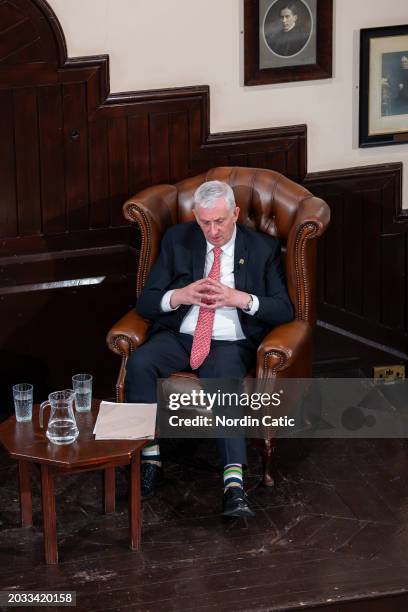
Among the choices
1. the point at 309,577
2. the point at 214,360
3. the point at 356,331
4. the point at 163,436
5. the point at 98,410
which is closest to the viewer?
the point at 309,577

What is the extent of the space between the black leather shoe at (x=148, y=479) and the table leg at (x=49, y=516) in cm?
52

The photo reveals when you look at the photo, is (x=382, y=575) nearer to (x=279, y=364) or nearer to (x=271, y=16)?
(x=279, y=364)

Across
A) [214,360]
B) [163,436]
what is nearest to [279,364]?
[214,360]

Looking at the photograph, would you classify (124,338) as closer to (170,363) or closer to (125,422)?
(170,363)

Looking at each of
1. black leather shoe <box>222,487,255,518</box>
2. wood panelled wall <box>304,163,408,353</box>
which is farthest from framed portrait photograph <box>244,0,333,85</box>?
black leather shoe <box>222,487,255,518</box>

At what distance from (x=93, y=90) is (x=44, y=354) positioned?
3.86 feet

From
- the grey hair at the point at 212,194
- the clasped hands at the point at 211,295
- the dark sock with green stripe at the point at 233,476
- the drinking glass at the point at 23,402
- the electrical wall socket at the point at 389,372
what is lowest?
the dark sock with green stripe at the point at 233,476

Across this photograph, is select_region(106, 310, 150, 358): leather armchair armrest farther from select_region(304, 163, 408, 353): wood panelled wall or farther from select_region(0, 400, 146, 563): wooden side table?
select_region(304, 163, 408, 353): wood panelled wall

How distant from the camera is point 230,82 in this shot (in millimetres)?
5090

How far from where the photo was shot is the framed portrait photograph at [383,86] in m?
5.20

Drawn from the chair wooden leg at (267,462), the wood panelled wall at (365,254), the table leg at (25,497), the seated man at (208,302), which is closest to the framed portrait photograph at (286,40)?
the wood panelled wall at (365,254)

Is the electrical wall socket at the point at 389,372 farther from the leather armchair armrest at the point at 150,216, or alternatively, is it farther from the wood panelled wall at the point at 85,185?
the leather armchair armrest at the point at 150,216

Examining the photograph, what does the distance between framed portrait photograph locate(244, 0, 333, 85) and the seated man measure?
797mm

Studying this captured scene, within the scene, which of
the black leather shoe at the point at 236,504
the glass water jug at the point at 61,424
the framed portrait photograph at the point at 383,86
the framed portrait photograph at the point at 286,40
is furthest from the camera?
the framed portrait photograph at the point at 383,86
